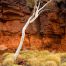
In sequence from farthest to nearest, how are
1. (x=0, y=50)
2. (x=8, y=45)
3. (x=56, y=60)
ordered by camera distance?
(x=8, y=45) → (x=0, y=50) → (x=56, y=60)

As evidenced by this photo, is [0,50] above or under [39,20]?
under

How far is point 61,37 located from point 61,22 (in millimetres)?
1506

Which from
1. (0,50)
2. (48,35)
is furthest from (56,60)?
(48,35)

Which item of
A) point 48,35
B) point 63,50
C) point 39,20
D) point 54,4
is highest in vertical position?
point 54,4

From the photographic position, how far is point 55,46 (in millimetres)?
23500

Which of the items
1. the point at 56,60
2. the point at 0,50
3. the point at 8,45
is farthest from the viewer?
the point at 8,45

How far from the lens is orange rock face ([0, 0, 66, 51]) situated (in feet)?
74.9

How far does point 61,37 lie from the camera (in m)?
23.8

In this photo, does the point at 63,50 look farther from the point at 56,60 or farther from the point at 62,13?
the point at 56,60

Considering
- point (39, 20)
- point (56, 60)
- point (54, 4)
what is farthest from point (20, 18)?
point (56, 60)

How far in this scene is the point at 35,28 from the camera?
23594 mm

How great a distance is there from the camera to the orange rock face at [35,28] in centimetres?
2284

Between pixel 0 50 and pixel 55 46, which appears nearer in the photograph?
pixel 0 50

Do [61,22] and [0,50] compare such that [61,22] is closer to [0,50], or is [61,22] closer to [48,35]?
[48,35]
